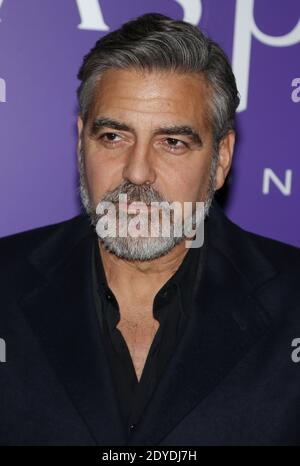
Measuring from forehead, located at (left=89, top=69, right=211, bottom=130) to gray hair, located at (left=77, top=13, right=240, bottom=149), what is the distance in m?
0.04

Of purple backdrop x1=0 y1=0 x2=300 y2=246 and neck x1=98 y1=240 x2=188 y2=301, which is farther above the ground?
purple backdrop x1=0 y1=0 x2=300 y2=246

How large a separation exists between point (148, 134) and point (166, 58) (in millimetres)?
325

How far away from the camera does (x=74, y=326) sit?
299 centimetres

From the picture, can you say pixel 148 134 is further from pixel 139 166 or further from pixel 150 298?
pixel 150 298

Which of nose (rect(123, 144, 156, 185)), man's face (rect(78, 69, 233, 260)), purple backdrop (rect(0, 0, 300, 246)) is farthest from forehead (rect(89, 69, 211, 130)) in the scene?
purple backdrop (rect(0, 0, 300, 246))

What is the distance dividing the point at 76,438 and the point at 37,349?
384mm

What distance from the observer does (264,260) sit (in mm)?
3223

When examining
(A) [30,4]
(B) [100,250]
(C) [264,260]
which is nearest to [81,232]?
(B) [100,250]

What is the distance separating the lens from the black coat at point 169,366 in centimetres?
281

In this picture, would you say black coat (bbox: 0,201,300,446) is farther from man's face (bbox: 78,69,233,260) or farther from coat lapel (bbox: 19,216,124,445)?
man's face (bbox: 78,69,233,260)

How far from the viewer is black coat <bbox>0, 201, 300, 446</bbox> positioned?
9.22ft

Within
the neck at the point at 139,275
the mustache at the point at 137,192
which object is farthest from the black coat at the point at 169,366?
the mustache at the point at 137,192

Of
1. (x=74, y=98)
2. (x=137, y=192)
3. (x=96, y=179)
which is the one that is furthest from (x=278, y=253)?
(x=74, y=98)

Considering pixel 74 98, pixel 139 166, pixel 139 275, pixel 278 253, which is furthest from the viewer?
pixel 74 98
